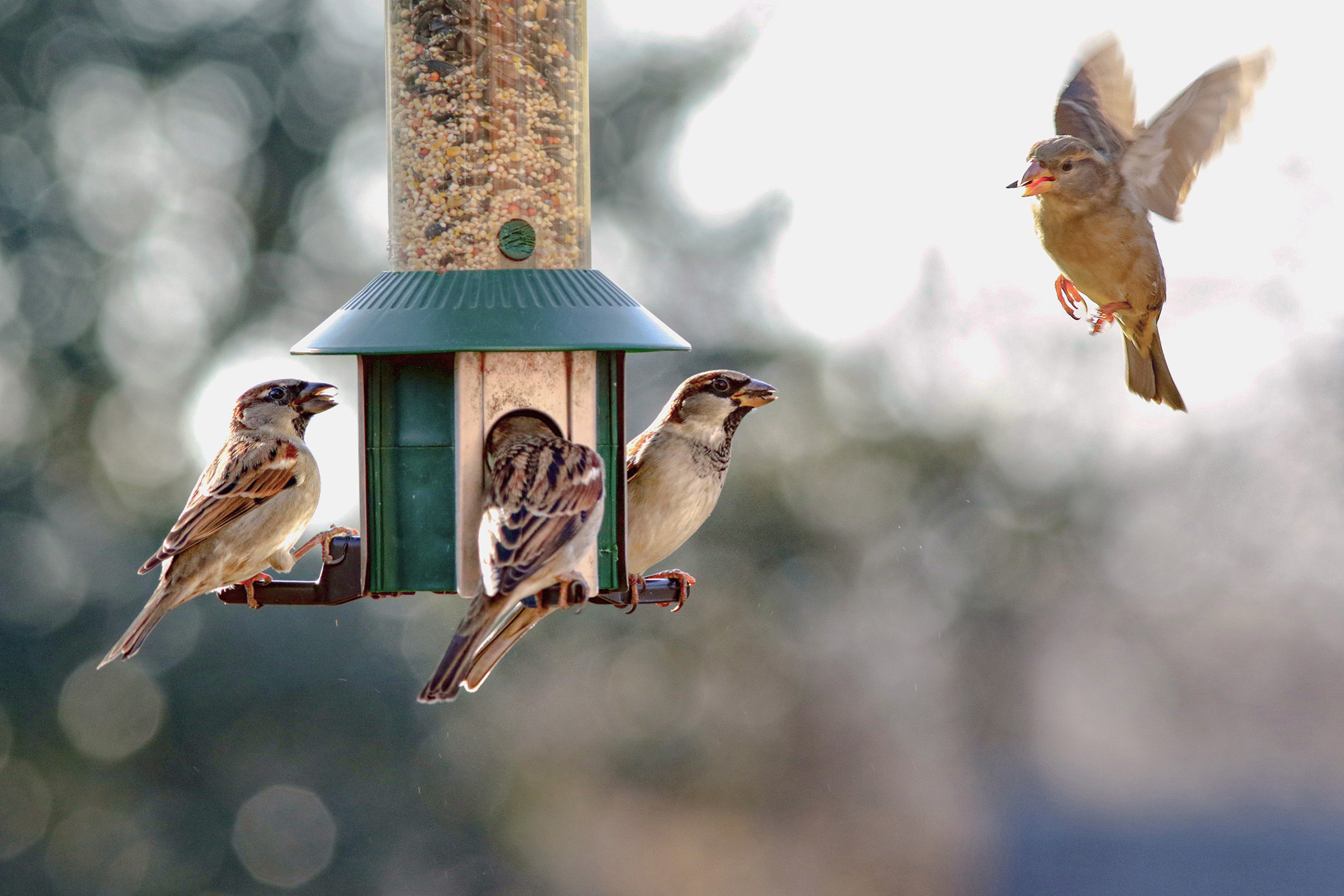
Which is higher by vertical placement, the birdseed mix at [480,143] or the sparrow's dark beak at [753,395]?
the birdseed mix at [480,143]

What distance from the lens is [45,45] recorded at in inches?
499

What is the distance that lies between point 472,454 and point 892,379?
30.8ft

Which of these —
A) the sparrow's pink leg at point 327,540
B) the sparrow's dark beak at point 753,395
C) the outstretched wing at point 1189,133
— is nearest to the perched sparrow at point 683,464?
the sparrow's dark beak at point 753,395

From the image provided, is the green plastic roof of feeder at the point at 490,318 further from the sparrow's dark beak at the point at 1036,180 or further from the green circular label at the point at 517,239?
the sparrow's dark beak at the point at 1036,180

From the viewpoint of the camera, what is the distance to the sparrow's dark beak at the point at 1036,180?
18.7 feet

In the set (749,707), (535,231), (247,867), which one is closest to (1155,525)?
(749,707)

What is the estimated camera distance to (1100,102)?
614 cm

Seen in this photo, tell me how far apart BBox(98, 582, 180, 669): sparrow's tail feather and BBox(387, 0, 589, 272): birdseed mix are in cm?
142

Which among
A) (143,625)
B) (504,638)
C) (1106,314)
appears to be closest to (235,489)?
(143,625)

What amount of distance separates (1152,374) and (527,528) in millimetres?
2706

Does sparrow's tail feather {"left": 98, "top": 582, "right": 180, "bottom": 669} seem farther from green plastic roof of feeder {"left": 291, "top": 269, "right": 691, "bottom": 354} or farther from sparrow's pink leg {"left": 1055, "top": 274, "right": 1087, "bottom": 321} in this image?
sparrow's pink leg {"left": 1055, "top": 274, "right": 1087, "bottom": 321}

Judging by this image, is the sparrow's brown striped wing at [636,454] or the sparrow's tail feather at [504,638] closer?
the sparrow's tail feather at [504,638]

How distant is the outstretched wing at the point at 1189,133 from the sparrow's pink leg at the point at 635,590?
2319mm

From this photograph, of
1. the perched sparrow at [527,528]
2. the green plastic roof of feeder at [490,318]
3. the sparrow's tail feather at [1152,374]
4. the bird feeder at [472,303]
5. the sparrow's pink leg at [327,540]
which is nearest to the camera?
the perched sparrow at [527,528]
